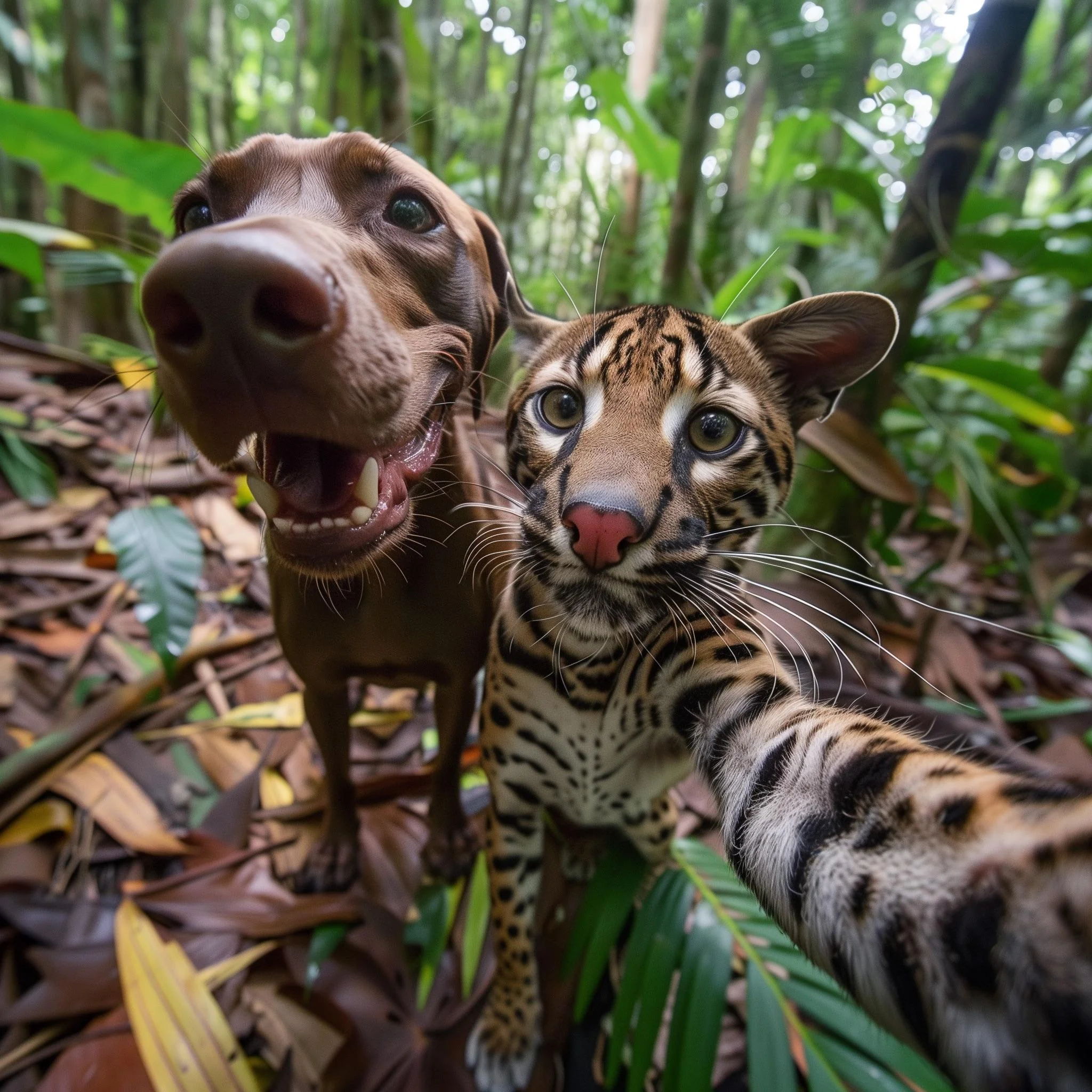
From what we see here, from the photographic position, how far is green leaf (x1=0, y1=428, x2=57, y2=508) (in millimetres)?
2332

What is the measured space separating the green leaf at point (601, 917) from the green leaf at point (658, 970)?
0.22ft

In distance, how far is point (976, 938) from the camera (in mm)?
459

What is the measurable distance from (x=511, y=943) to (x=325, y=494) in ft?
3.08

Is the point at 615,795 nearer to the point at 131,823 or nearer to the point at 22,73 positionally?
the point at 131,823

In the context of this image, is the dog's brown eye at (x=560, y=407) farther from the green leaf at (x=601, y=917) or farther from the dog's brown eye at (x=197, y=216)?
the green leaf at (x=601, y=917)

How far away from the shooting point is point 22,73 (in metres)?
3.79

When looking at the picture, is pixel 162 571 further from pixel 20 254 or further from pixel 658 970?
pixel 658 970

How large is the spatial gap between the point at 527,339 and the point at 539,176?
490 cm

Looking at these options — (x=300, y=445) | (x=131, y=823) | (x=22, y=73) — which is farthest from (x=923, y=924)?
(x=22, y=73)

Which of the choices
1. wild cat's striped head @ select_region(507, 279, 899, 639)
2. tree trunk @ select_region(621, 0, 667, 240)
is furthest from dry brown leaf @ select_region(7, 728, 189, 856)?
tree trunk @ select_region(621, 0, 667, 240)

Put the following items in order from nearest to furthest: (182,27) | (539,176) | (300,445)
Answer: (300,445) < (182,27) < (539,176)

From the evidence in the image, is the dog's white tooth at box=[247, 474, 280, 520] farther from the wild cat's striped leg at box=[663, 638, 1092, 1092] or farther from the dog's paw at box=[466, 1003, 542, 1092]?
the dog's paw at box=[466, 1003, 542, 1092]

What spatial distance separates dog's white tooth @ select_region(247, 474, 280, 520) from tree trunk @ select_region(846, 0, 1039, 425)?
183cm

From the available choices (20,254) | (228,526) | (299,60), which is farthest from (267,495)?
(299,60)
